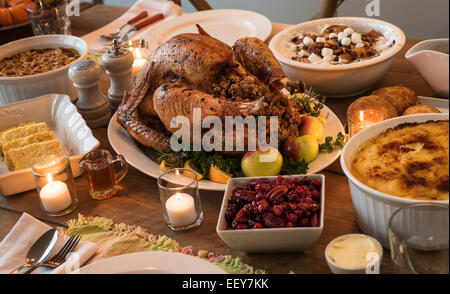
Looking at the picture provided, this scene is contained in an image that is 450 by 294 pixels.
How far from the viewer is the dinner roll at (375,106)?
1.55 m

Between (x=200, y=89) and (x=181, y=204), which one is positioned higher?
(x=200, y=89)

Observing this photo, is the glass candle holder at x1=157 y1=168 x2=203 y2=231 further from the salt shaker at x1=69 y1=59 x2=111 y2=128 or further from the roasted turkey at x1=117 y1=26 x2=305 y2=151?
the salt shaker at x1=69 y1=59 x2=111 y2=128

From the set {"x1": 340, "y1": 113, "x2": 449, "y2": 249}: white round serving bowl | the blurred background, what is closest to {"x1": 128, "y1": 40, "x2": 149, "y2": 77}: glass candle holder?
the blurred background

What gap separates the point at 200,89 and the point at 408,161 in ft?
2.38

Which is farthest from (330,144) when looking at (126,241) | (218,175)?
(126,241)

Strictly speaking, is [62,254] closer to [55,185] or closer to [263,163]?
[55,185]

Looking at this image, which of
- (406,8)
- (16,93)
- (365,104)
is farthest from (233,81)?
(406,8)

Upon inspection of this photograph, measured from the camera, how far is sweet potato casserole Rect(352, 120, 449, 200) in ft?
3.22

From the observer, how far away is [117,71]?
1.81m

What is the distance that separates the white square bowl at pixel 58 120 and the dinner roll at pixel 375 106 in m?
0.82

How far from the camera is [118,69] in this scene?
1.80 metres
